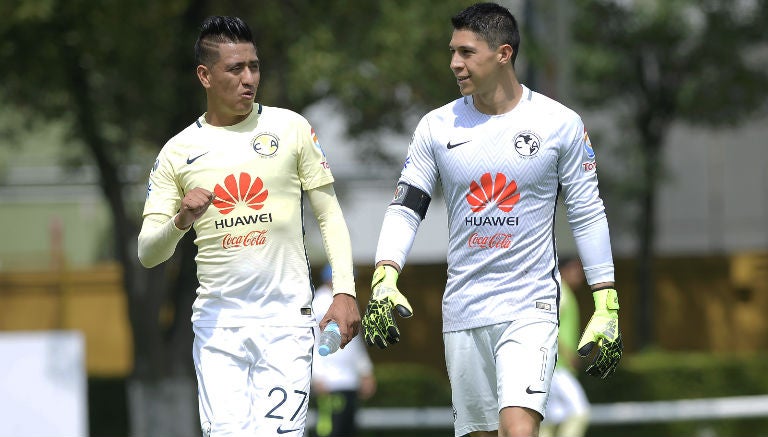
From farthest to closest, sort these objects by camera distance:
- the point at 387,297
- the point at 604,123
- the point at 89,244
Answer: the point at 89,244 < the point at 604,123 < the point at 387,297

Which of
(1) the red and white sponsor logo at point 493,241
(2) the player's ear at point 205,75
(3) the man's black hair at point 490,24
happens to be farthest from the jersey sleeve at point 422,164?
(2) the player's ear at point 205,75

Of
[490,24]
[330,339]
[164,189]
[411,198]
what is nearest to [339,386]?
[411,198]

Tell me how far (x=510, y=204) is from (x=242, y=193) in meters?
1.21

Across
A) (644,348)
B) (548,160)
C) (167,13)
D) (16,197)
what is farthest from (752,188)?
(548,160)

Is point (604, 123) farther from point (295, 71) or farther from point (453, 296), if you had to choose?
point (453, 296)

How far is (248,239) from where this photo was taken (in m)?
6.43

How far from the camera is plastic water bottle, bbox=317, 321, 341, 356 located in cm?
624

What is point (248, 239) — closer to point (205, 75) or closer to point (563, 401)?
point (205, 75)

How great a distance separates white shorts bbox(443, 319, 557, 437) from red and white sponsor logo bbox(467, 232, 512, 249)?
35 cm

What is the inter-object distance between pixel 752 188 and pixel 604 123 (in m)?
4.83

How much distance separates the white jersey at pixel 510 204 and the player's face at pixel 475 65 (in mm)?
171

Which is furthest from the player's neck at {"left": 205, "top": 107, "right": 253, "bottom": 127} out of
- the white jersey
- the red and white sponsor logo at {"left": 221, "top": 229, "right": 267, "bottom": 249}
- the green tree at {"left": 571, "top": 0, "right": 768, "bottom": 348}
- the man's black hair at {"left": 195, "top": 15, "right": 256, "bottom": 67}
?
the green tree at {"left": 571, "top": 0, "right": 768, "bottom": 348}

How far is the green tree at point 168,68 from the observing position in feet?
51.5

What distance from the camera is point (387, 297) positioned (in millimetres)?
6352
